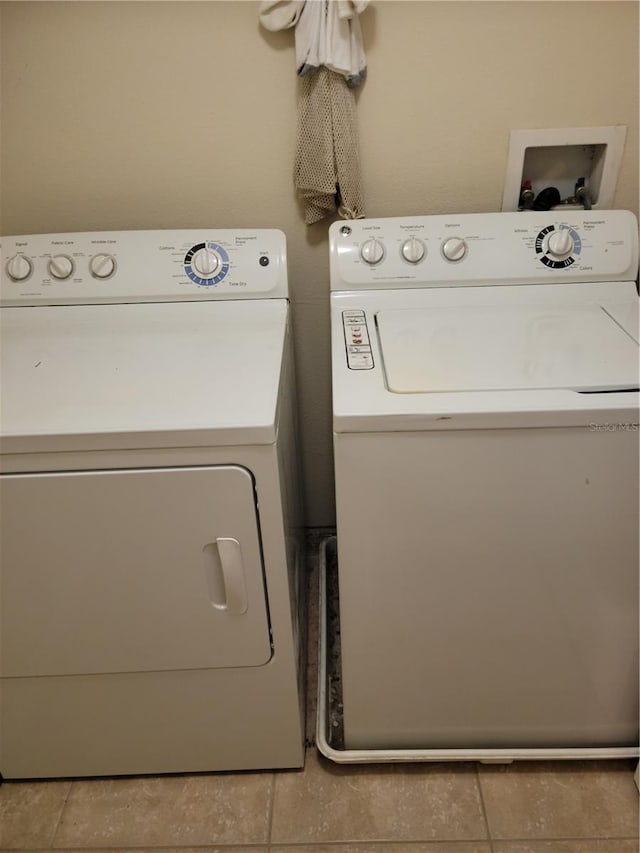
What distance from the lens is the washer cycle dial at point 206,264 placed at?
1.30 metres

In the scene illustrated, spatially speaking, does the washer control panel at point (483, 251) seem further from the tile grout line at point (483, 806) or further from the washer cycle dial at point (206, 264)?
the tile grout line at point (483, 806)

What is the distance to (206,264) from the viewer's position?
1.30m

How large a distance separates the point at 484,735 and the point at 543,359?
0.78 metres

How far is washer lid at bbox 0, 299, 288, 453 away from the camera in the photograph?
87cm

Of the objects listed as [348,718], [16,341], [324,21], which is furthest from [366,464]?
[324,21]

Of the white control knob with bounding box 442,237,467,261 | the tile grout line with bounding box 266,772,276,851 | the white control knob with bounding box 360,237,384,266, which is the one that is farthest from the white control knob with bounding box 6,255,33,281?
the tile grout line with bounding box 266,772,276,851

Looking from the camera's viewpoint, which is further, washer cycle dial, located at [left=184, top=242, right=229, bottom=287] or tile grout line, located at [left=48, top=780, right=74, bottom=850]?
washer cycle dial, located at [left=184, top=242, right=229, bottom=287]

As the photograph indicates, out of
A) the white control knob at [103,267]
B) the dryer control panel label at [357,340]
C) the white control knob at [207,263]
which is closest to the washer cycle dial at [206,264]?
the white control knob at [207,263]

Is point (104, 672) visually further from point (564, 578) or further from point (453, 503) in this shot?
point (564, 578)

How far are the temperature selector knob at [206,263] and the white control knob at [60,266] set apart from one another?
0.28 m

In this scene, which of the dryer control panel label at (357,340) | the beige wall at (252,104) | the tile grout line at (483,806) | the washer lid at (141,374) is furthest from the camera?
the beige wall at (252,104)

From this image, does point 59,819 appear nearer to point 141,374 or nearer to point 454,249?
point 141,374

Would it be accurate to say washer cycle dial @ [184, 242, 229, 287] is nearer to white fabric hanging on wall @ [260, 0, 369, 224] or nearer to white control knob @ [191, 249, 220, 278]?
white control knob @ [191, 249, 220, 278]

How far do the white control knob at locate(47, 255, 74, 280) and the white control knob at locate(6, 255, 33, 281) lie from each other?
4 centimetres
